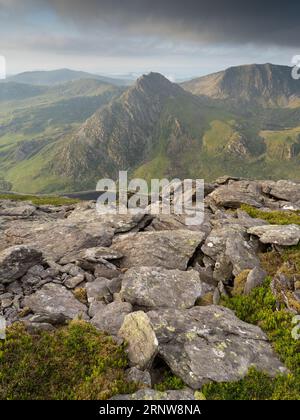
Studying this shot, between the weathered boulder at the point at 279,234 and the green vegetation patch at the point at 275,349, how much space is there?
12.9 feet

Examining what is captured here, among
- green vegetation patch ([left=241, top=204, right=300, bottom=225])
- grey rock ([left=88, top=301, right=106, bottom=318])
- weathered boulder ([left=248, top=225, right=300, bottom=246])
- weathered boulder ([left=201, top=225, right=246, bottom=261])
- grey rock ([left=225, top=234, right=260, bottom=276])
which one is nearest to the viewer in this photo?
grey rock ([left=88, top=301, right=106, bottom=318])

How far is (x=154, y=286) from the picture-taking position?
1633 cm

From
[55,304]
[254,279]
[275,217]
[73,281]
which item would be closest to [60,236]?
[73,281]

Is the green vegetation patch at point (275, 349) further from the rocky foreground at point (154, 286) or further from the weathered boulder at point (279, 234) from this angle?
the weathered boulder at point (279, 234)

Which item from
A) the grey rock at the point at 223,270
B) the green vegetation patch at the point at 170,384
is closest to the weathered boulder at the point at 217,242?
the grey rock at the point at 223,270

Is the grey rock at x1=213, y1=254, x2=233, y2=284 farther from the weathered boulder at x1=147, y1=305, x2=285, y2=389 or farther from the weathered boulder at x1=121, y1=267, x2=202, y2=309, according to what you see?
the weathered boulder at x1=147, y1=305, x2=285, y2=389

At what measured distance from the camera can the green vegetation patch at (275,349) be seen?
425 inches

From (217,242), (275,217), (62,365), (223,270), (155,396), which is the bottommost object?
(155,396)

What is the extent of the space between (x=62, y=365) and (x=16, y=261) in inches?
323

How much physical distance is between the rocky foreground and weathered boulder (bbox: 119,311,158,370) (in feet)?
0.13

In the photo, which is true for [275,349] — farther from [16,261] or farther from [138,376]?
[16,261]

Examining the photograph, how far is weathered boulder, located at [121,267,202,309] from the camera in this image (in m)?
15.5

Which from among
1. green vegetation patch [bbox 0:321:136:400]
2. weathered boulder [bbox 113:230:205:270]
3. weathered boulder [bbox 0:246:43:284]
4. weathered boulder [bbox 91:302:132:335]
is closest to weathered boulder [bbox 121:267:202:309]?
weathered boulder [bbox 91:302:132:335]
